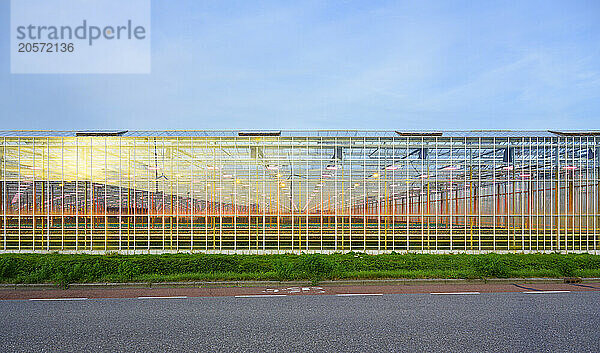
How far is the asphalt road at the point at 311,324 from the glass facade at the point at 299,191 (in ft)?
45.1

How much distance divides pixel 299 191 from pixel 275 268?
11.8m

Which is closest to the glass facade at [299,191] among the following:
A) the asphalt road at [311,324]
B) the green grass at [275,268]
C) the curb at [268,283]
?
the green grass at [275,268]

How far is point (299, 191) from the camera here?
2895cm

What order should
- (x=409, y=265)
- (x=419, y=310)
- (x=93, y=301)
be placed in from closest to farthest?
(x=419, y=310) → (x=93, y=301) → (x=409, y=265)

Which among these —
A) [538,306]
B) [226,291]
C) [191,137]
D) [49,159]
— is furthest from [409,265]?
[49,159]

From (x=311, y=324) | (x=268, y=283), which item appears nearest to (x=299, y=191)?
(x=268, y=283)

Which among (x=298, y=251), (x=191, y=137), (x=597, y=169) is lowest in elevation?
(x=298, y=251)

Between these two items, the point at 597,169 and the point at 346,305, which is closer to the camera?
the point at 346,305

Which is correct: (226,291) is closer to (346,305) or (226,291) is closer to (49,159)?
(346,305)

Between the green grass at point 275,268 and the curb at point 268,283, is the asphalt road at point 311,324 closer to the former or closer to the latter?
the curb at point 268,283

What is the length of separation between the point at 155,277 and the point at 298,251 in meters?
12.6

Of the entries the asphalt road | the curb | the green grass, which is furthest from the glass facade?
the asphalt road

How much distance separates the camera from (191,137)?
28.3m

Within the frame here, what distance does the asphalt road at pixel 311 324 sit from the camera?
9.48m
